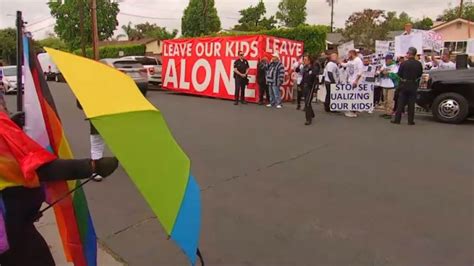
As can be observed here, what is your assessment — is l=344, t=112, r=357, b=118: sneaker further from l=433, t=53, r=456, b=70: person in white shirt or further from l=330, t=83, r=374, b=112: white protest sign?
l=433, t=53, r=456, b=70: person in white shirt

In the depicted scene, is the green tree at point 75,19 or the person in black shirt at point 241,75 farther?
the green tree at point 75,19

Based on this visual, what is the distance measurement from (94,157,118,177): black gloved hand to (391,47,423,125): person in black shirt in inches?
367

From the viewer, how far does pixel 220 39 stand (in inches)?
639

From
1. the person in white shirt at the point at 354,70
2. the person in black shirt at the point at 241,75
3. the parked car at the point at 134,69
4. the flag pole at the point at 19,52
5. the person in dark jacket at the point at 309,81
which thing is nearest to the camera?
the flag pole at the point at 19,52

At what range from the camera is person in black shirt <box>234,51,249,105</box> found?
1459 centimetres

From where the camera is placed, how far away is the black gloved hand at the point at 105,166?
2.00 meters

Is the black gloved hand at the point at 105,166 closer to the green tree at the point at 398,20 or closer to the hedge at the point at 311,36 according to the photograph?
the hedge at the point at 311,36

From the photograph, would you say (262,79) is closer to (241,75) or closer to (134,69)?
(241,75)

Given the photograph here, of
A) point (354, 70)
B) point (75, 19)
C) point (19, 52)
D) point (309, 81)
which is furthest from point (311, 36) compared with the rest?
point (75, 19)

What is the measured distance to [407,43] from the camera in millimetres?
13953

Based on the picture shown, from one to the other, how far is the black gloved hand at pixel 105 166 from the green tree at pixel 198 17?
4861cm

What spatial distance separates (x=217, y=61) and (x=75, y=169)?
1455cm

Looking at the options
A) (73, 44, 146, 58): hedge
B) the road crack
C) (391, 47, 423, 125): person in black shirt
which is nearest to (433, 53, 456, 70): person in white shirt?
(391, 47, 423, 125): person in black shirt

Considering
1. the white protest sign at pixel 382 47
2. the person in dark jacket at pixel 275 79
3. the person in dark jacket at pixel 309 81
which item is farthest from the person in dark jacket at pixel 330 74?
the white protest sign at pixel 382 47
